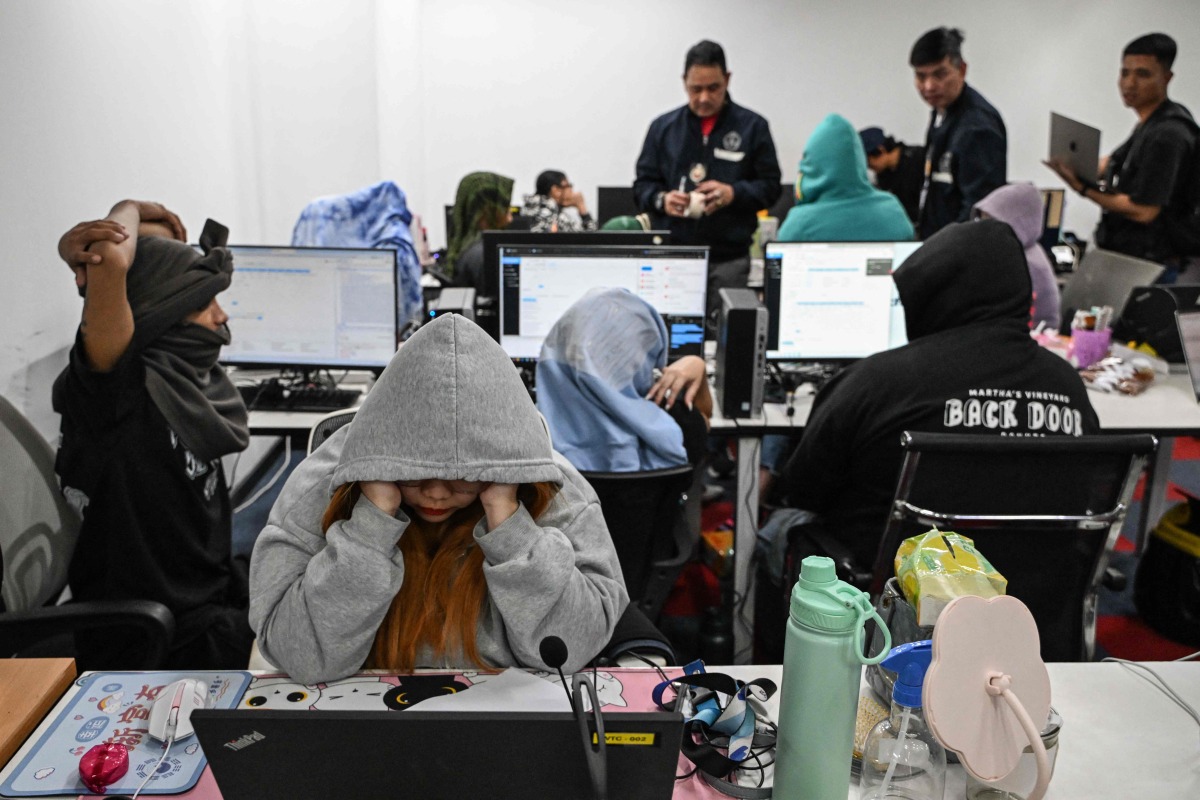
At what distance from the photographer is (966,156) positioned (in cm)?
389

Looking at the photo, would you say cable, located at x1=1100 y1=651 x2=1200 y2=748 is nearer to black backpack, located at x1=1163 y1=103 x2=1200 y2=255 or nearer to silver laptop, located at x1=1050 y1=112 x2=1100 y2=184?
black backpack, located at x1=1163 y1=103 x2=1200 y2=255

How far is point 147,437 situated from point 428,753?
1.26 m

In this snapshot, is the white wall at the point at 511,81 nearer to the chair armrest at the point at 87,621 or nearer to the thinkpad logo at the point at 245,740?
the chair armrest at the point at 87,621

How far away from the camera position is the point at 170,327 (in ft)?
6.08

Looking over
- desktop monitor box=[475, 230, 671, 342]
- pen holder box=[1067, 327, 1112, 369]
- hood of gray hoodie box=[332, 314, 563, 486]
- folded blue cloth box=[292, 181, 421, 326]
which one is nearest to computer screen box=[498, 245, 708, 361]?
desktop monitor box=[475, 230, 671, 342]

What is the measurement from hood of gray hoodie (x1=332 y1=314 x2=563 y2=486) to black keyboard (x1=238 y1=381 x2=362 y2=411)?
1576mm

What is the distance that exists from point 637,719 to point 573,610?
461 mm

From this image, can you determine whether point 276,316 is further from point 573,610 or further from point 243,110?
point 573,610

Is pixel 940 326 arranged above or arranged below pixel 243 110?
below

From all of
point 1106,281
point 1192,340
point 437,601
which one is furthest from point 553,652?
point 1106,281

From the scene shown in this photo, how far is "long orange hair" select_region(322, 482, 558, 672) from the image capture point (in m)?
1.26

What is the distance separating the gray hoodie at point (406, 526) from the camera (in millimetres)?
1106

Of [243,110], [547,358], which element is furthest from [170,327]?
[243,110]

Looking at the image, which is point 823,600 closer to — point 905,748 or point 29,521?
point 905,748
